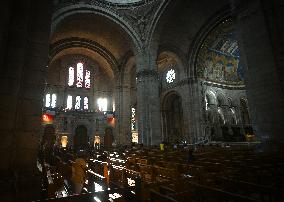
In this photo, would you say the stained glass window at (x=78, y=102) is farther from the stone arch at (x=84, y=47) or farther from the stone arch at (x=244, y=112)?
the stone arch at (x=244, y=112)

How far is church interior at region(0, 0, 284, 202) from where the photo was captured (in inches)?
129

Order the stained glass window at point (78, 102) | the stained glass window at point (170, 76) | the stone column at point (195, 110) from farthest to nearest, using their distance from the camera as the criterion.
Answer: the stained glass window at point (78, 102) → the stained glass window at point (170, 76) → the stone column at point (195, 110)

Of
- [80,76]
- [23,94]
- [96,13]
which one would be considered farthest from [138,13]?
[23,94]

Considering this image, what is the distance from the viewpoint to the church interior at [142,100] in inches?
129

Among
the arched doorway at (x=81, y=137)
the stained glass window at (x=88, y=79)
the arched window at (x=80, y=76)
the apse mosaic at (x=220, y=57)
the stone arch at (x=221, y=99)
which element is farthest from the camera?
the stained glass window at (x=88, y=79)

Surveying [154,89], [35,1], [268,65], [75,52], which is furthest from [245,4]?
[75,52]

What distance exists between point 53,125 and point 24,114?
21932 millimetres

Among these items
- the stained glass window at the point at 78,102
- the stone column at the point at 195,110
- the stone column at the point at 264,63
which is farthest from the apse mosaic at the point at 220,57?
the stained glass window at the point at 78,102

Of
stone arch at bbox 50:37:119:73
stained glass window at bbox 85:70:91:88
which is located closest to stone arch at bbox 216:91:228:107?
stone arch at bbox 50:37:119:73

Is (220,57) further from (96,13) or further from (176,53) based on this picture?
(96,13)

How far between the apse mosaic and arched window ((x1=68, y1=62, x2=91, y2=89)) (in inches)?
585

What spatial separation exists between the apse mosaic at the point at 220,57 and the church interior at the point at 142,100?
0.40 ft

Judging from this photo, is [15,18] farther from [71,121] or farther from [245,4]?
[71,121]

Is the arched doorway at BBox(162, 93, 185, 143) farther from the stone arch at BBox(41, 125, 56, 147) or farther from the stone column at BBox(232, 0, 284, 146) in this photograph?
the stone column at BBox(232, 0, 284, 146)
